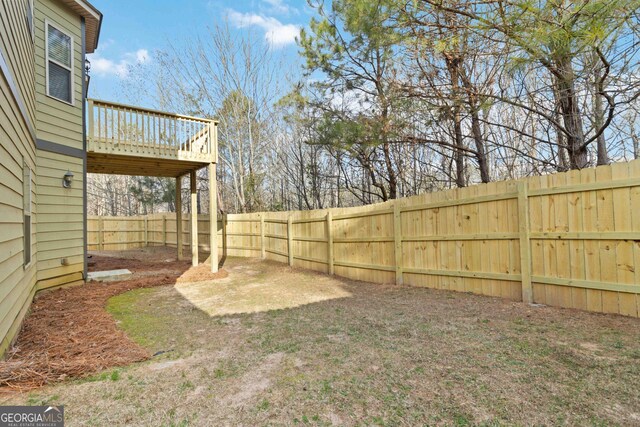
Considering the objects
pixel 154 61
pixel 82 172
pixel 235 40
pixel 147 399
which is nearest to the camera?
pixel 147 399

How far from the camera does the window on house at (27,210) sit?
3750 mm

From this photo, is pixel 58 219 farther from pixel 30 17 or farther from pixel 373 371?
pixel 373 371

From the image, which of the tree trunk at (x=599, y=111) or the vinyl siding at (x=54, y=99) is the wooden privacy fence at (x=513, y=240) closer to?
the tree trunk at (x=599, y=111)

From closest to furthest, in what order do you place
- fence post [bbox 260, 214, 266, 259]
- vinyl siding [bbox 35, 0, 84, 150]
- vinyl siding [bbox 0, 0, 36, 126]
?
vinyl siding [bbox 0, 0, 36, 126]
vinyl siding [bbox 35, 0, 84, 150]
fence post [bbox 260, 214, 266, 259]

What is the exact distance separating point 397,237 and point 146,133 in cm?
548

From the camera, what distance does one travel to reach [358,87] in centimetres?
782

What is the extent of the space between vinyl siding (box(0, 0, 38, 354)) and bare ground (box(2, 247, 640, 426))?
3.29 ft

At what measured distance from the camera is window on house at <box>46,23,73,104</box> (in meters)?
5.18

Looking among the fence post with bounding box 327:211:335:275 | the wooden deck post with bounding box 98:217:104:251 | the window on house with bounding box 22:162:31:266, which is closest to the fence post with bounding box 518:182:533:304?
the fence post with bounding box 327:211:335:275

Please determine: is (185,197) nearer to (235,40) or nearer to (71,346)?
(235,40)

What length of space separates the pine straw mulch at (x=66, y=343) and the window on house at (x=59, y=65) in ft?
10.9

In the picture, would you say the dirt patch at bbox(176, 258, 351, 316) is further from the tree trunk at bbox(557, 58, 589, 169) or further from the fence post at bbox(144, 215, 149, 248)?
the fence post at bbox(144, 215, 149, 248)

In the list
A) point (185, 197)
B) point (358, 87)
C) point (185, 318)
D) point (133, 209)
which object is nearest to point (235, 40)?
point (358, 87)

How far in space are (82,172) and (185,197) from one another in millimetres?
14987
